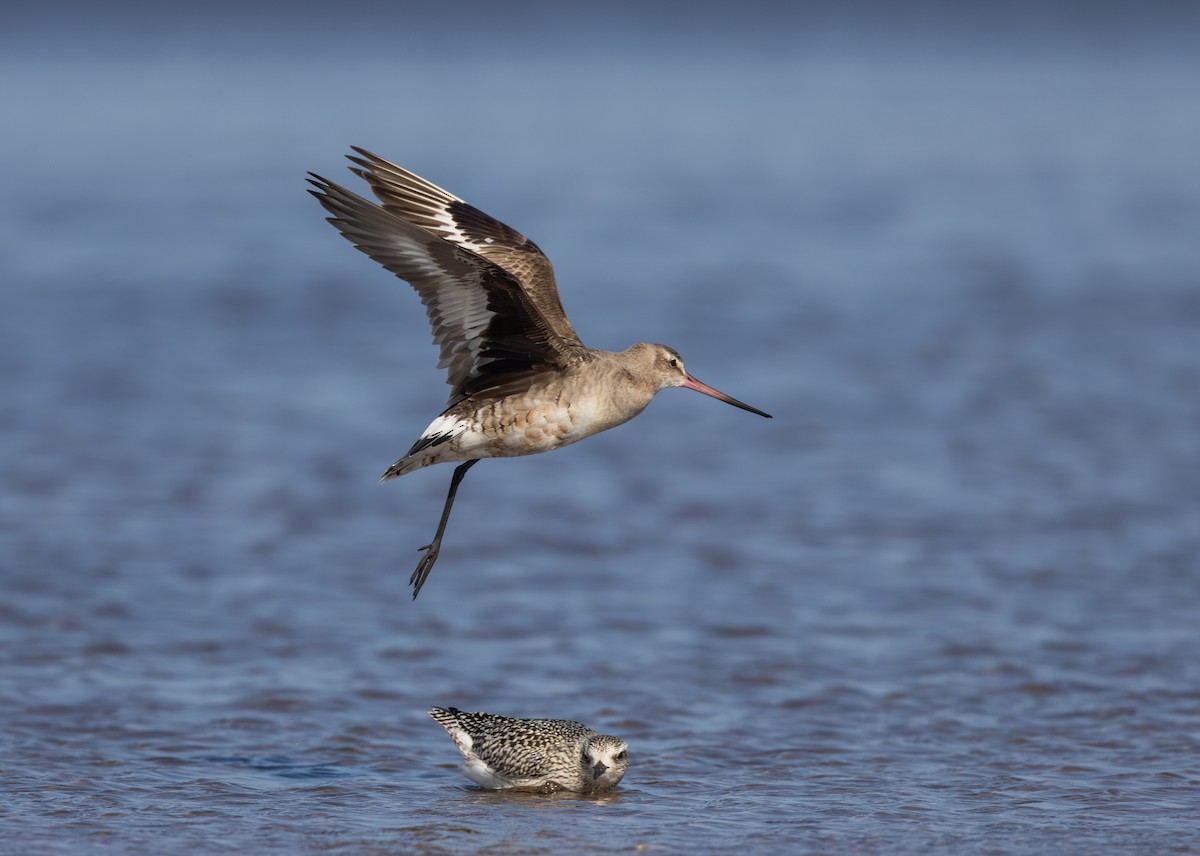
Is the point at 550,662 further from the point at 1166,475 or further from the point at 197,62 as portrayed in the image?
the point at 197,62

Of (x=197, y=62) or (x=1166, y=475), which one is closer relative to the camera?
(x=1166, y=475)

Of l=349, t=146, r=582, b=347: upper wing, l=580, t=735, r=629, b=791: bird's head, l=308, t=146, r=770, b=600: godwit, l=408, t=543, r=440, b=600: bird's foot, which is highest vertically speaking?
l=349, t=146, r=582, b=347: upper wing

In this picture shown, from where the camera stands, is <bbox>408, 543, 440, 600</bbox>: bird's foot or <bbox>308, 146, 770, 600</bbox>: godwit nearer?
<bbox>308, 146, 770, 600</bbox>: godwit

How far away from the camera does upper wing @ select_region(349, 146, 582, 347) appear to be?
6.76 meters

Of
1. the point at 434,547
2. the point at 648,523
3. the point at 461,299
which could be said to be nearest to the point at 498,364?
the point at 461,299

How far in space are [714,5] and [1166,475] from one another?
29368 mm

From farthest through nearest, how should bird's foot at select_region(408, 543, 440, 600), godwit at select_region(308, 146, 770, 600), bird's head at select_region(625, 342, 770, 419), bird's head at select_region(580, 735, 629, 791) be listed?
bird's foot at select_region(408, 543, 440, 600)
bird's head at select_region(625, 342, 770, 419)
godwit at select_region(308, 146, 770, 600)
bird's head at select_region(580, 735, 629, 791)

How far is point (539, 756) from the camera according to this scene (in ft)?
19.8

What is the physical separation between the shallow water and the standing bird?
8 centimetres

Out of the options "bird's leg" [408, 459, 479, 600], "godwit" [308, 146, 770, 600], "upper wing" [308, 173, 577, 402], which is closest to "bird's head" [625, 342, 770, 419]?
"godwit" [308, 146, 770, 600]

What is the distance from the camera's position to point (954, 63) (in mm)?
32094

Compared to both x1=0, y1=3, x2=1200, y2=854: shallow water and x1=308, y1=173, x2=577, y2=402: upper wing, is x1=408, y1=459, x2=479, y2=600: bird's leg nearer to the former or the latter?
x1=308, y1=173, x2=577, y2=402: upper wing

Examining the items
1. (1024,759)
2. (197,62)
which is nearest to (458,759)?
(1024,759)

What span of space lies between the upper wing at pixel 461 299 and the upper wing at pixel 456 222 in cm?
41
